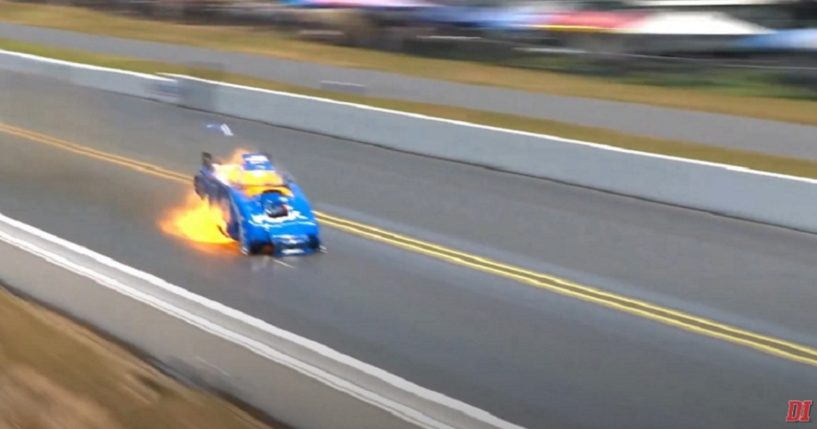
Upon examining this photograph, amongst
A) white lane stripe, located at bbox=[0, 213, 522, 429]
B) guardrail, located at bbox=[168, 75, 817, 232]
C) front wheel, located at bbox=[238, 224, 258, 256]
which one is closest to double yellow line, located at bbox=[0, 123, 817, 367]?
front wheel, located at bbox=[238, 224, 258, 256]

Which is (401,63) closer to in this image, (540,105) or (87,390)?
(540,105)

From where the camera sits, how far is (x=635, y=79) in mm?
24578

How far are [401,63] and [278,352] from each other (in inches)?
884

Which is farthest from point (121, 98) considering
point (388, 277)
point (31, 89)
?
point (388, 277)

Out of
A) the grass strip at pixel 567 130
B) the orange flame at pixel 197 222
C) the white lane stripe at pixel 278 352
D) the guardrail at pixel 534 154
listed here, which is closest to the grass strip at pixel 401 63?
the grass strip at pixel 567 130

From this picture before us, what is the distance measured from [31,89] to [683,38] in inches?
564

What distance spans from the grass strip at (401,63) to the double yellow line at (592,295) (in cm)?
943

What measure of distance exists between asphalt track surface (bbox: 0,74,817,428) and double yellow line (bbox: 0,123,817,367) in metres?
0.15

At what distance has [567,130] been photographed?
58.9 feet

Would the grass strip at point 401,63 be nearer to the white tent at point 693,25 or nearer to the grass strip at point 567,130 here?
the white tent at point 693,25

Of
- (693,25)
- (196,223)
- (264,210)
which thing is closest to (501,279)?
(264,210)

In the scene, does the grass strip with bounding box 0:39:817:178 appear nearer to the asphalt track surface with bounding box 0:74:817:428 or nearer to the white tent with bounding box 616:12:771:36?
the asphalt track surface with bounding box 0:74:817:428

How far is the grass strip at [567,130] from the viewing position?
1504 centimetres

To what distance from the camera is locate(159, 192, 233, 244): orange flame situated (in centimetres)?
1202
